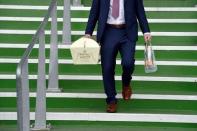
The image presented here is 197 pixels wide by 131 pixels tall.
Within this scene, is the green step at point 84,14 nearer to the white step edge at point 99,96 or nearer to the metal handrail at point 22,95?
the white step edge at point 99,96

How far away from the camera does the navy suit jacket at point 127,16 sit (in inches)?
199

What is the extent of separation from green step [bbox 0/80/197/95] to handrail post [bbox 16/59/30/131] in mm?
1657

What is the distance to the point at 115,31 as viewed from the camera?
16.7ft

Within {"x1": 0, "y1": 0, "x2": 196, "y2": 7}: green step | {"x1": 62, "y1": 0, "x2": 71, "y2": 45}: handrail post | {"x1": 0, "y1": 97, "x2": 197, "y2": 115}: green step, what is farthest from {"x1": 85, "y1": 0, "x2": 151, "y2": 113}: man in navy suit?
{"x1": 0, "y1": 0, "x2": 196, "y2": 7}: green step

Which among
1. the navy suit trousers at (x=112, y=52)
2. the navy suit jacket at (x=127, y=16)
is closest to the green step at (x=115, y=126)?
the navy suit trousers at (x=112, y=52)

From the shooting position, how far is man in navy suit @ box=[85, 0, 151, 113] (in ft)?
16.6

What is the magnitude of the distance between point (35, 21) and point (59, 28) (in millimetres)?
370

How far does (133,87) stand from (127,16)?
3.37ft

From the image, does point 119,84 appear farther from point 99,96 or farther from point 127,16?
point 127,16

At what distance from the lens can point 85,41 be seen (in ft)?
16.2

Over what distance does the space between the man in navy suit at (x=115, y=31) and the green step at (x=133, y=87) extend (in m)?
0.57

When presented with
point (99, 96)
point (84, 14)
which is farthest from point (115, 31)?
point (84, 14)

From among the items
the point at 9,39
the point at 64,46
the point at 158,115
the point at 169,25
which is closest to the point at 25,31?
the point at 9,39

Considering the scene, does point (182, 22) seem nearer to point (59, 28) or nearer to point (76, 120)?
point (59, 28)
